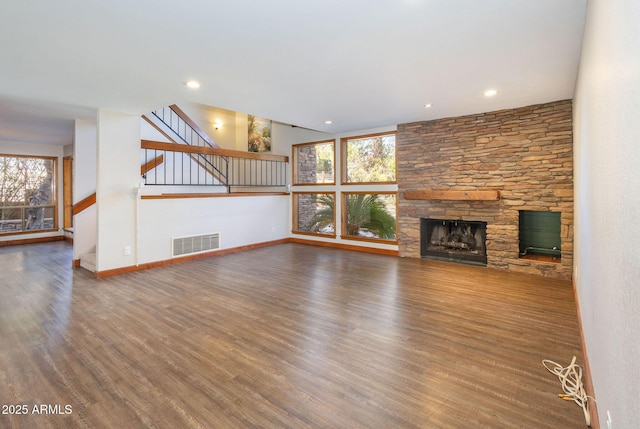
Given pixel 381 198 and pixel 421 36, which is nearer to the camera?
pixel 421 36

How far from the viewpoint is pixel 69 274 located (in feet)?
16.7

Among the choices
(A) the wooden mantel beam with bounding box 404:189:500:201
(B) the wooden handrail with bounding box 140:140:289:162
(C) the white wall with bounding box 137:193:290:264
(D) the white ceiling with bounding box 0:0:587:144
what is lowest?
(C) the white wall with bounding box 137:193:290:264

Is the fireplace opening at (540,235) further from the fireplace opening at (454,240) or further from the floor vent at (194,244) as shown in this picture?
the floor vent at (194,244)

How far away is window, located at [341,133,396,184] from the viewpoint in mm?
6586

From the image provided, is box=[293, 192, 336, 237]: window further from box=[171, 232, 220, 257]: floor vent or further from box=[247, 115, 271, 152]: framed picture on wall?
box=[171, 232, 220, 257]: floor vent

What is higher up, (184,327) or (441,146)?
(441,146)

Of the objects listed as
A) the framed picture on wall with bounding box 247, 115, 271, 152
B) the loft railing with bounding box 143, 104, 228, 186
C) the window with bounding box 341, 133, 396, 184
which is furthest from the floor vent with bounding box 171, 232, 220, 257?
the framed picture on wall with bounding box 247, 115, 271, 152

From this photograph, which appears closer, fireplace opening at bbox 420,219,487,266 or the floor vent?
fireplace opening at bbox 420,219,487,266

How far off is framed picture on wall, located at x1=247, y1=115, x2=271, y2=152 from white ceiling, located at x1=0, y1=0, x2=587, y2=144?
3962 millimetres

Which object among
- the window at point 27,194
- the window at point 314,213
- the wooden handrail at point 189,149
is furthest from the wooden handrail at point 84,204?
the window at point 314,213

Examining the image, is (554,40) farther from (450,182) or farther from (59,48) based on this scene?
(59,48)

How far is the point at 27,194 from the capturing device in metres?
7.98

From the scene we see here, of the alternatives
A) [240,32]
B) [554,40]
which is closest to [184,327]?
[240,32]

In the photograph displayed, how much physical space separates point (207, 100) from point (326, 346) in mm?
3496
